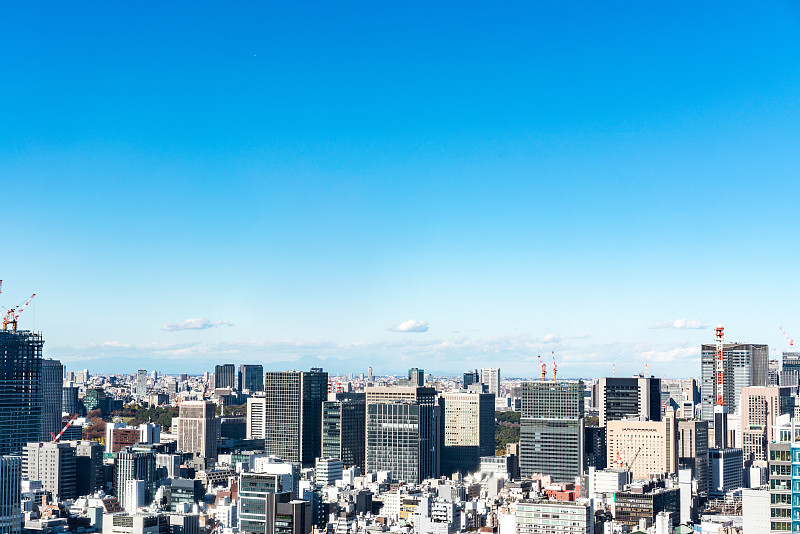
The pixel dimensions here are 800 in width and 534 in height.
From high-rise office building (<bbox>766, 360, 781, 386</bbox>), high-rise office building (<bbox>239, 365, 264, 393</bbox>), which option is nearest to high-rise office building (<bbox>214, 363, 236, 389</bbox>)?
high-rise office building (<bbox>239, 365, 264, 393</bbox>)

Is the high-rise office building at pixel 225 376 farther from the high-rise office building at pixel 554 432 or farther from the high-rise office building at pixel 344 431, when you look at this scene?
the high-rise office building at pixel 554 432

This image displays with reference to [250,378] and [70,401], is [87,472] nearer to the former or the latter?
[70,401]

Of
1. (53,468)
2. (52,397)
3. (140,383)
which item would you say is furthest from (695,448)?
(140,383)

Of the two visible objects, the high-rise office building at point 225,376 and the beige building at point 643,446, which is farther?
the high-rise office building at point 225,376

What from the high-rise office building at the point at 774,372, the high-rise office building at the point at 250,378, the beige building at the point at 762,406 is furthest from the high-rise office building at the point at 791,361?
the high-rise office building at the point at 250,378

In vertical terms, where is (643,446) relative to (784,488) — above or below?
below

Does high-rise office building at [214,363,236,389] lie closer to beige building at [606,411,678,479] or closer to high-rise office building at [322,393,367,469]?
high-rise office building at [322,393,367,469]
